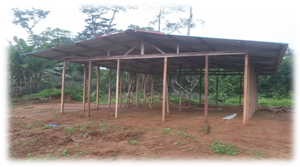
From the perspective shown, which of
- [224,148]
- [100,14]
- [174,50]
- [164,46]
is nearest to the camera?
[224,148]

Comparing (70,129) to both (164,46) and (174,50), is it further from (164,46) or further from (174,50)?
(174,50)

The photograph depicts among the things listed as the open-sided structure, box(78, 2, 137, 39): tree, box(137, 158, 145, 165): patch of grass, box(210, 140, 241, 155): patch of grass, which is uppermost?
box(78, 2, 137, 39): tree

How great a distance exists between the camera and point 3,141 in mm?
5441

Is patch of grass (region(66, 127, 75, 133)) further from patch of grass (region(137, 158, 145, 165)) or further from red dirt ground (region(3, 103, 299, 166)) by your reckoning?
patch of grass (region(137, 158, 145, 165))

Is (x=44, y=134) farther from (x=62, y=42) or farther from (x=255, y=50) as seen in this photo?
(x=62, y=42)

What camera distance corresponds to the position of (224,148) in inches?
189

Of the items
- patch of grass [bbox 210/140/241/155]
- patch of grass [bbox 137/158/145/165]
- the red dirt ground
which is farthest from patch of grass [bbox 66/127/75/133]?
patch of grass [bbox 210/140/241/155]

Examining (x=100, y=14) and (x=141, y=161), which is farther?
(x=100, y=14)

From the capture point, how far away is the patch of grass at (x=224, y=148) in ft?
15.0

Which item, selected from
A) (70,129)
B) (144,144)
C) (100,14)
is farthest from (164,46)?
(100,14)

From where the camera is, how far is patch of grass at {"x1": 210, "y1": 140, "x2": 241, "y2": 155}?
4.58 metres

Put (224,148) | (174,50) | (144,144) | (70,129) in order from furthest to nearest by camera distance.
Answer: (174,50) → (70,129) → (144,144) → (224,148)

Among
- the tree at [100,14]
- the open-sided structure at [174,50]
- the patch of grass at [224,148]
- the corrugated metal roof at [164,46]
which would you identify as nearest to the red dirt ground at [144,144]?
the patch of grass at [224,148]

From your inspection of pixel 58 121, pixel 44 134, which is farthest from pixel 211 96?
pixel 44 134
